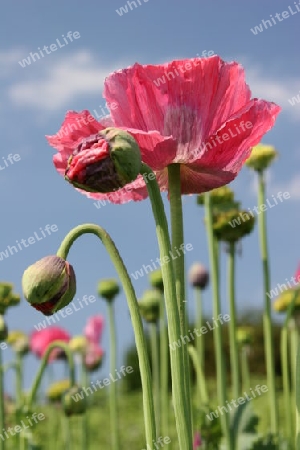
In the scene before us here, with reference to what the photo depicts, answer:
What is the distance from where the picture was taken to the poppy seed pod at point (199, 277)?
8.50 ft

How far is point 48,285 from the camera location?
2.13ft

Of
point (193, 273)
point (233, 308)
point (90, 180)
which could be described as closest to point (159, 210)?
point (90, 180)

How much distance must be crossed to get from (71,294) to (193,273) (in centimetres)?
199

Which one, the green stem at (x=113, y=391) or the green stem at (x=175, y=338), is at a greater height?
the green stem at (x=175, y=338)

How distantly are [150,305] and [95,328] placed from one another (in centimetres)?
125

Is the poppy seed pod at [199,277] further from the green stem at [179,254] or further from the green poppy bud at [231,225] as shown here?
the green stem at [179,254]

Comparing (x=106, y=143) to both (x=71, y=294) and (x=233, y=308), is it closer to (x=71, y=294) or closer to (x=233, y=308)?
(x=71, y=294)

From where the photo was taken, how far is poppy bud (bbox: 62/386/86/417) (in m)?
1.64

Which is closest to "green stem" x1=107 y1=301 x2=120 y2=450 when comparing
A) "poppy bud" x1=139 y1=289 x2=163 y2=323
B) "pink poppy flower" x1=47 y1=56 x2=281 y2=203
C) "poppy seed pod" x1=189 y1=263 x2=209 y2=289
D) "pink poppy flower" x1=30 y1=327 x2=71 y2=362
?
"poppy bud" x1=139 y1=289 x2=163 y2=323

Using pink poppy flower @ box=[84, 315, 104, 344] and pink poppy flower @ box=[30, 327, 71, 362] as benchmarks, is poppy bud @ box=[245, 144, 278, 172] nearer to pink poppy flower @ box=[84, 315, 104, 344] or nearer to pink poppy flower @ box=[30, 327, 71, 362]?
pink poppy flower @ box=[30, 327, 71, 362]

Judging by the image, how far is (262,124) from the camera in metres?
0.72

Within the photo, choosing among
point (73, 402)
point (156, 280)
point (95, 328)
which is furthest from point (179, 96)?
point (95, 328)

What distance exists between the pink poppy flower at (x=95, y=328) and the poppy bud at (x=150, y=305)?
3.85 feet

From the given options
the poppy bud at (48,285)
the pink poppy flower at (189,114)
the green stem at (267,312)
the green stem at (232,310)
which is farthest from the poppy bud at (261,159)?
the poppy bud at (48,285)
